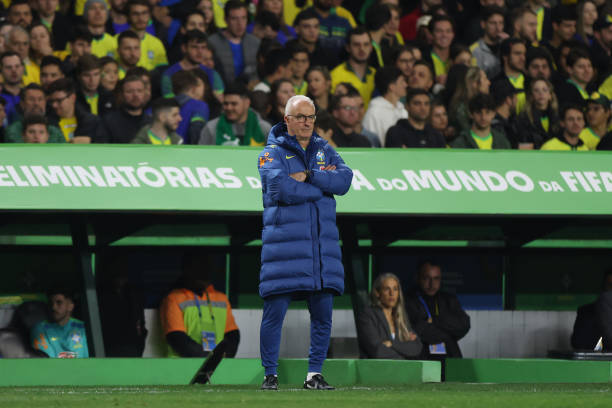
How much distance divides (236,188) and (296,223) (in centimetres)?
248

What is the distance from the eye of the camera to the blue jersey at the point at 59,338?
29.3 ft

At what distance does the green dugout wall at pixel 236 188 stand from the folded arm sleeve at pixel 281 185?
2336 mm

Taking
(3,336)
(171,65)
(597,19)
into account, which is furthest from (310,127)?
(597,19)

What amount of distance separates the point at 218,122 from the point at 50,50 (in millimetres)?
2052

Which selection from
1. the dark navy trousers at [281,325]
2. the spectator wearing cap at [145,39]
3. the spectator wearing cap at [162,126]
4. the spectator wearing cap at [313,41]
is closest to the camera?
the dark navy trousers at [281,325]

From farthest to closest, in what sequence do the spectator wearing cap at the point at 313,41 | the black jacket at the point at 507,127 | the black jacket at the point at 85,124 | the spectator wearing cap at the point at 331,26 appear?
A: the spectator wearing cap at the point at 331,26, the spectator wearing cap at the point at 313,41, the black jacket at the point at 507,127, the black jacket at the point at 85,124

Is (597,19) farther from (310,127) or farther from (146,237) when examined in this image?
(310,127)

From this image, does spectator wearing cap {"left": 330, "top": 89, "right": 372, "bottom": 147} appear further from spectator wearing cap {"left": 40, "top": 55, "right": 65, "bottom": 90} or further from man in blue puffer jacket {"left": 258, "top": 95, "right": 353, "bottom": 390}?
man in blue puffer jacket {"left": 258, "top": 95, "right": 353, "bottom": 390}

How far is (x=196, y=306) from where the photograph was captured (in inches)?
355

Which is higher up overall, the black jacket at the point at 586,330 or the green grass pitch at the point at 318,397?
the black jacket at the point at 586,330

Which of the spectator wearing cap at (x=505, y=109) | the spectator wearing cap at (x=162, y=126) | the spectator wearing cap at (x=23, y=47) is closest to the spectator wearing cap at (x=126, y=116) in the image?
the spectator wearing cap at (x=162, y=126)

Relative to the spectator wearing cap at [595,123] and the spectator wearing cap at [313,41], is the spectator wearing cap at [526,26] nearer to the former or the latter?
the spectator wearing cap at [595,123]

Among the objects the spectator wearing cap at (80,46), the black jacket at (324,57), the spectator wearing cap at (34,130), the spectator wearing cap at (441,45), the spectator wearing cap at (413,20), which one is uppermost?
the spectator wearing cap at (413,20)

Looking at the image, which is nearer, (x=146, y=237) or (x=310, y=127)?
(x=310, y=127)
